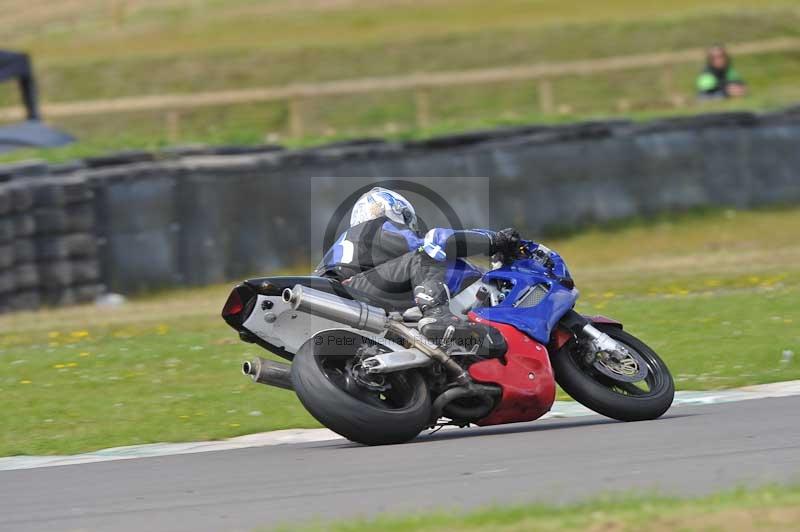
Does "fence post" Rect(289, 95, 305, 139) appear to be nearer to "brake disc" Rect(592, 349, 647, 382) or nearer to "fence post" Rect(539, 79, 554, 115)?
"fence post" Rect(539, 79, 554, 115)

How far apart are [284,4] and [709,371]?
30467 millimetres

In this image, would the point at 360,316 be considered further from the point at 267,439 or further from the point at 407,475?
the point at 267,439

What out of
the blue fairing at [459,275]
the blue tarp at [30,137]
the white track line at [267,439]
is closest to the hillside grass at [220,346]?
the white track line at [267,439]

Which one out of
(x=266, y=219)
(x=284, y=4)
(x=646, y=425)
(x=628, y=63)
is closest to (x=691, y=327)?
(x=646, y=425)

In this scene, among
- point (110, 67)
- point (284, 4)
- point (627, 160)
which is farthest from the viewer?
point (284, 4)

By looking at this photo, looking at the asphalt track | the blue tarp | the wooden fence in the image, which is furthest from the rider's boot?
the wooden fence

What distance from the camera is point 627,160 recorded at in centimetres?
A: 1839

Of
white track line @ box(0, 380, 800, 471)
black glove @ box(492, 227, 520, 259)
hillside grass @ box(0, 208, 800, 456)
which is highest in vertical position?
black glove @ box(492, 227, 520, 259)

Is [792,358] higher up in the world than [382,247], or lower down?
lower down

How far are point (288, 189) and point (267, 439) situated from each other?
853 centimetres

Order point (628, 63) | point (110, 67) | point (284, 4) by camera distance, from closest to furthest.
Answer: point (628, 63)
point (110, 67)
point (284, 4)

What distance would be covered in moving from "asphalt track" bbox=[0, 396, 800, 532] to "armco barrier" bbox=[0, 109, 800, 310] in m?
7.54

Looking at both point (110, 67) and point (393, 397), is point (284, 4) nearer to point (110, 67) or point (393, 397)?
point (110, 67)

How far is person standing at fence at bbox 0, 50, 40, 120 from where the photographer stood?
19.9m
